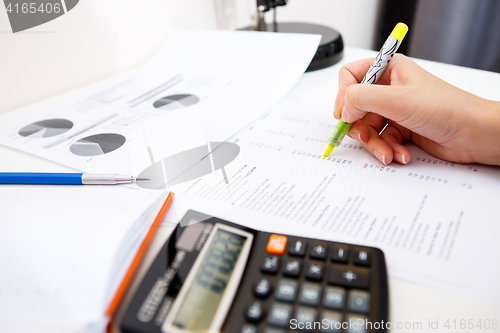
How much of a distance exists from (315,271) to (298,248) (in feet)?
0.08

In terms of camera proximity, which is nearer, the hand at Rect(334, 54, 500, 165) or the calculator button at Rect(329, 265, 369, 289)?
the calculator button at Rect(329, 265, 369, 289)

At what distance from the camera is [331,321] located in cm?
23

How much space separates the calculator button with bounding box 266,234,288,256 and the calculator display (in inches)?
0.9

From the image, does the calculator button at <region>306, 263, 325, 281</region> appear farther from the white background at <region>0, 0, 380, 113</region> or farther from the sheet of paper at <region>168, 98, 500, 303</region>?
the white background at <region>0, 0, 380, 113</region>

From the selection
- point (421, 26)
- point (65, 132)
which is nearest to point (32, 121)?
point (65, 132)

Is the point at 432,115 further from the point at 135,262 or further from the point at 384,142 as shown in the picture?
the point at 135,262

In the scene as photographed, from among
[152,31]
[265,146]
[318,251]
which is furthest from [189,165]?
[152,31]

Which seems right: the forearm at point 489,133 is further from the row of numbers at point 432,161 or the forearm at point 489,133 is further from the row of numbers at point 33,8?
the row of numbers at point 33,8

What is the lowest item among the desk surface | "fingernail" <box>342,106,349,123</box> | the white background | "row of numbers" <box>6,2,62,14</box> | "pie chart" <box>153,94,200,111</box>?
the desk surface

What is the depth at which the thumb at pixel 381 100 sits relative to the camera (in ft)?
1.24

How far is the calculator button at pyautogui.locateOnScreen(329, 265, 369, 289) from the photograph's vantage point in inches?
9.7

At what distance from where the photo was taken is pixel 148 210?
Answer: 320mm

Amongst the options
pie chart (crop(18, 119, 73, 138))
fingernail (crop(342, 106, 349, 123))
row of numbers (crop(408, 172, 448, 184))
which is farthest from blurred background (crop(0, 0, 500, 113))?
row of numbers (crop(408, 172, 448, 184))

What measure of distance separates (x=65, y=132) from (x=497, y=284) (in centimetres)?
54
